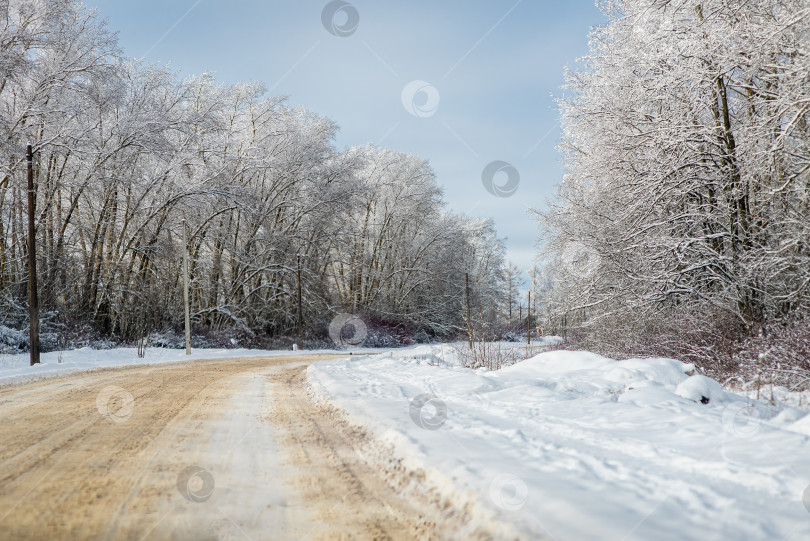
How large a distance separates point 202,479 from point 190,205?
88.2ft

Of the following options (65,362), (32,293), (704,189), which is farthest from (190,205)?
(704,189)

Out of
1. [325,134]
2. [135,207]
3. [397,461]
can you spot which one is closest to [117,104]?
[135,207]

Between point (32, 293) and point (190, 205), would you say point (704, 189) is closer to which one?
point (32, 293)

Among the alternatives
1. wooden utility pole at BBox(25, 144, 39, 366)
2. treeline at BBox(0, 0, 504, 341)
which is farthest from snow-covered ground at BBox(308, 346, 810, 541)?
treeline at BBox(0, 0, 504, 341)

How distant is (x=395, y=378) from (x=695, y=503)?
24.5ft

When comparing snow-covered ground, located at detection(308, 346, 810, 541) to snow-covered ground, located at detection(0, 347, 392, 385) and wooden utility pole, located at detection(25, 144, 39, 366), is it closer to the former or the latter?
snow-covered ground, located at detection(0, 347, 392, 385)

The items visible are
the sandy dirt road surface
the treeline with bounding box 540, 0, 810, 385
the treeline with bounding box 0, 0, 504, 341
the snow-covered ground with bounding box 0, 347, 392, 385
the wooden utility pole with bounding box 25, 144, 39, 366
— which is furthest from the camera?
the treeline with bounding box 0, 0, 504, 341

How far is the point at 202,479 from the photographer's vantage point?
3.82m

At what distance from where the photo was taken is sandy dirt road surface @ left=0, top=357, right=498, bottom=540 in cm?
300

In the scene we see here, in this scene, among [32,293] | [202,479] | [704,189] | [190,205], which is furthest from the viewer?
[190,205]

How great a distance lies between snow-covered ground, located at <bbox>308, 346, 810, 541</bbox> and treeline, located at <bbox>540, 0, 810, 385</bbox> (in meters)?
3.96

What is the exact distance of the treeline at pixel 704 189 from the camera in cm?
1000

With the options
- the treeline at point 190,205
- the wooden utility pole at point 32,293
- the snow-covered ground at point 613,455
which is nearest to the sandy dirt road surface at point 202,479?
the snow-covered ground at point 613,455

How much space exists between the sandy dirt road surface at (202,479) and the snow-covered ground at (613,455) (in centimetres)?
38
